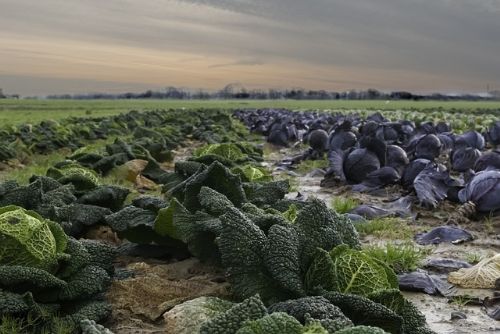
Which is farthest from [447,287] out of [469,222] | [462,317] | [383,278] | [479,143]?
[479,143]

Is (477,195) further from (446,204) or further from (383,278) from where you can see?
(383,278)

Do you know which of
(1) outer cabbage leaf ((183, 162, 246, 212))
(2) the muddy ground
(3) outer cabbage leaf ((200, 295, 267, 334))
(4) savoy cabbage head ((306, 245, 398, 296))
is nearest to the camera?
(3) outer cabbage leaf ((200, 295, 267, 334))

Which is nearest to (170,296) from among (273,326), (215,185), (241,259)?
(241,259)

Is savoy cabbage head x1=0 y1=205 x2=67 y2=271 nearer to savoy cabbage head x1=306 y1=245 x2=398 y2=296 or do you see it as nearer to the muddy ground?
the muddy ground

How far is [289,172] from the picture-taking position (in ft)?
→ 34.5

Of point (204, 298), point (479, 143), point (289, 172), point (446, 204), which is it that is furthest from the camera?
point (479, 143)

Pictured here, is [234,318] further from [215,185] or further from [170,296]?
[215,185]

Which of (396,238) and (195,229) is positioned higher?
(195,229)

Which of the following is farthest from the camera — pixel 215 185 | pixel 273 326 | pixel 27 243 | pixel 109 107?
pixel 109 107

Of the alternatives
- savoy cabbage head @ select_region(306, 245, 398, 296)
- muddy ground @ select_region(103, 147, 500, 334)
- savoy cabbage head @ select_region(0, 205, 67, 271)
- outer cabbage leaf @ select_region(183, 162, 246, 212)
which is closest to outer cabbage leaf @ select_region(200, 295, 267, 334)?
savoy cabbage head @ select_region(306, 245, 398, 296)

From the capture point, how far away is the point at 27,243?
11.7 feet

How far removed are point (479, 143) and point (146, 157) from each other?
20.4ft

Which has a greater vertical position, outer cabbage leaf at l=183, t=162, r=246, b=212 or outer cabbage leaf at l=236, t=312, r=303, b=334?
outer cabbage leaf at l=183, t=162, r=246, b=212

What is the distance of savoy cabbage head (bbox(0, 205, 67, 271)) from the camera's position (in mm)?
3545
